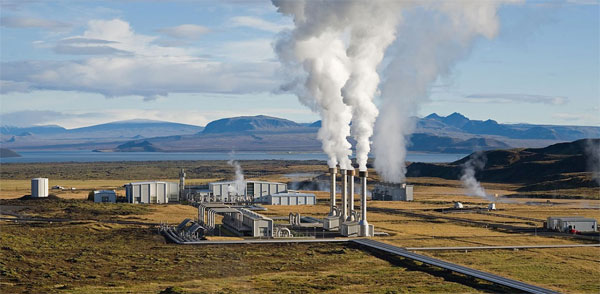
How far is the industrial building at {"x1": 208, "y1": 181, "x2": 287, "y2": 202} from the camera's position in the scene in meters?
123

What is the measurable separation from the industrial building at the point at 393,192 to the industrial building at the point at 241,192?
69.7 feet

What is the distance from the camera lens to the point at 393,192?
136m

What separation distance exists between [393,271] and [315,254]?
10.3 metres

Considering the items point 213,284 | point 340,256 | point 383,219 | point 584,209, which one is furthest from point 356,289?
point 584,209

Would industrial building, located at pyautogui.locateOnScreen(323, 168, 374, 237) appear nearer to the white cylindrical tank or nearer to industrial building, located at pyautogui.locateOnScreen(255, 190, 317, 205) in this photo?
industrial building, located at pyautogui.locateOnScreen(255, 190, 317, 205)

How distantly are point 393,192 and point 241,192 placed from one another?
29.2 m

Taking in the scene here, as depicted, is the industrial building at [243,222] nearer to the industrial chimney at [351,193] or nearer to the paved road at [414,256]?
the paved road at [414,256]

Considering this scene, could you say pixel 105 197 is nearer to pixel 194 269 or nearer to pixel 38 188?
pixel 38 188

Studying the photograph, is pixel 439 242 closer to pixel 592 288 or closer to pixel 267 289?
pixel 592 288

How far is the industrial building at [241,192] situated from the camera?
122688 mm

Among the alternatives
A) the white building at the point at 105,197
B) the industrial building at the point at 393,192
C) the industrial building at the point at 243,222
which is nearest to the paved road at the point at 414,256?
the industrial building at the point at 243,222

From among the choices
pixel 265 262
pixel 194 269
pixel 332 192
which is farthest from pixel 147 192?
pixel 194 269

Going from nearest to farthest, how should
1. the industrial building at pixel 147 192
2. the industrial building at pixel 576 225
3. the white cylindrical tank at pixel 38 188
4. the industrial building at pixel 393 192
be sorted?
the industrial building at pixel 576 225, the industrial building at pixel 147 192, the white cylindrical tank at pixel 38 188, the industrial building at pixel 393 192

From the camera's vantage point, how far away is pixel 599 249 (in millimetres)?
68625
